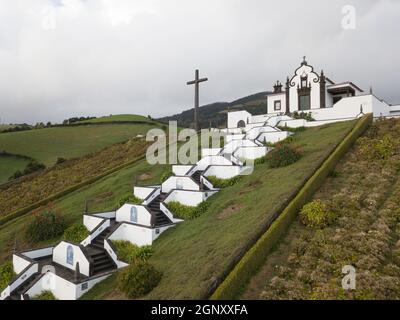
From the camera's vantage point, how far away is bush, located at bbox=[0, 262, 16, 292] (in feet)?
58.9

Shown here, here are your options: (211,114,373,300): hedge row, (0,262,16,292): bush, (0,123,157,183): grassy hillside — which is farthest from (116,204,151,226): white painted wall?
(0,123,157,183): grassy hillside

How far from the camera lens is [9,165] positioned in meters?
60.3

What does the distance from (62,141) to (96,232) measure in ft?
210

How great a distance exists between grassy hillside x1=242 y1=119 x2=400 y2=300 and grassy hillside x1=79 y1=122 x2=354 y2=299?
1417 mm

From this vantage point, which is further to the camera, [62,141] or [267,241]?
[62,141]

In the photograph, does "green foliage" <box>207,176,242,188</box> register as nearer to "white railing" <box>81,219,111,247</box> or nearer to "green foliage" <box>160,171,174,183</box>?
"green foliage" <box>160,171,174,183</box>

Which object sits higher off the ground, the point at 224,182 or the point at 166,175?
the point at 166,175

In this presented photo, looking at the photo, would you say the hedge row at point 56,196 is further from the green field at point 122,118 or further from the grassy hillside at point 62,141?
the green field at point 122,118

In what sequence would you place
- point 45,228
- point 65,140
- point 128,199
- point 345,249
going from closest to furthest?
1. point 345,249
2. point 45,228
3. point 128,199
4. point 65,140

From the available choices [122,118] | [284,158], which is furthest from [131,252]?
[122,118]

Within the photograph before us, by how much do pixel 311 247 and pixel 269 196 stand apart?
17.2 feet

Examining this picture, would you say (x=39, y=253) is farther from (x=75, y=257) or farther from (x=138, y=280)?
(x=138, y=280)
